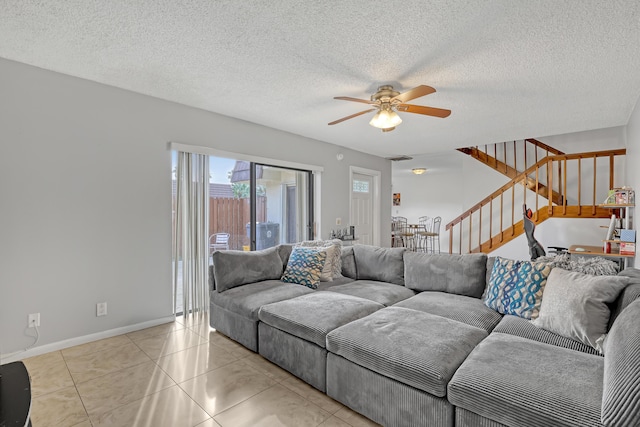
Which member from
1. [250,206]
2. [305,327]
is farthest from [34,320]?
[250,206]

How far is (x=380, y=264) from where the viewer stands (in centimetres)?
341

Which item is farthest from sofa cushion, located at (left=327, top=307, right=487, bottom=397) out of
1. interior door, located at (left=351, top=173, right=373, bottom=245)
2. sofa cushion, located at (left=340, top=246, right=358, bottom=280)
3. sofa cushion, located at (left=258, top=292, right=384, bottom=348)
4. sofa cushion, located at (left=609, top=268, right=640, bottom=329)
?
interior door, located at (left=351, top=173, right=373, bottom=245)

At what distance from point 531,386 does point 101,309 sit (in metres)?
3.39

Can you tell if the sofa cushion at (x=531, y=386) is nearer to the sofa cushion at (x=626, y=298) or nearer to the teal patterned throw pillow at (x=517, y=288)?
the sofa cushion at (x=626, y=298)

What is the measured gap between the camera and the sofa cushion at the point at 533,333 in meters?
1.75

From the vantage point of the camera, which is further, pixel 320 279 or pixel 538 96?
pixel 320 279

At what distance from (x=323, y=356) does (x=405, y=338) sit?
585 millimetres

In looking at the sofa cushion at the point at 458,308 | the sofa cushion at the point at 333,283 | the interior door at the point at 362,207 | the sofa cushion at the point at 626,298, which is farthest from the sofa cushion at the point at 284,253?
the sofa cushion at the point at 626,298

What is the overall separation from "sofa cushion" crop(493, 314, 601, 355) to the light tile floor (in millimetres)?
1094

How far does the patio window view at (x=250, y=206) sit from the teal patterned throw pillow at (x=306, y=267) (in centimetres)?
114

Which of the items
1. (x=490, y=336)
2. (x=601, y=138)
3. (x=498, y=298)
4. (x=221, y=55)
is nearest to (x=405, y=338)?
(x=490, y=336)

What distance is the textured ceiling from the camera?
5.95 feet

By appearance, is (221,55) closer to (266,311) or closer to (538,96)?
(266,311)

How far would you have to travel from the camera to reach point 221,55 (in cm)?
235
